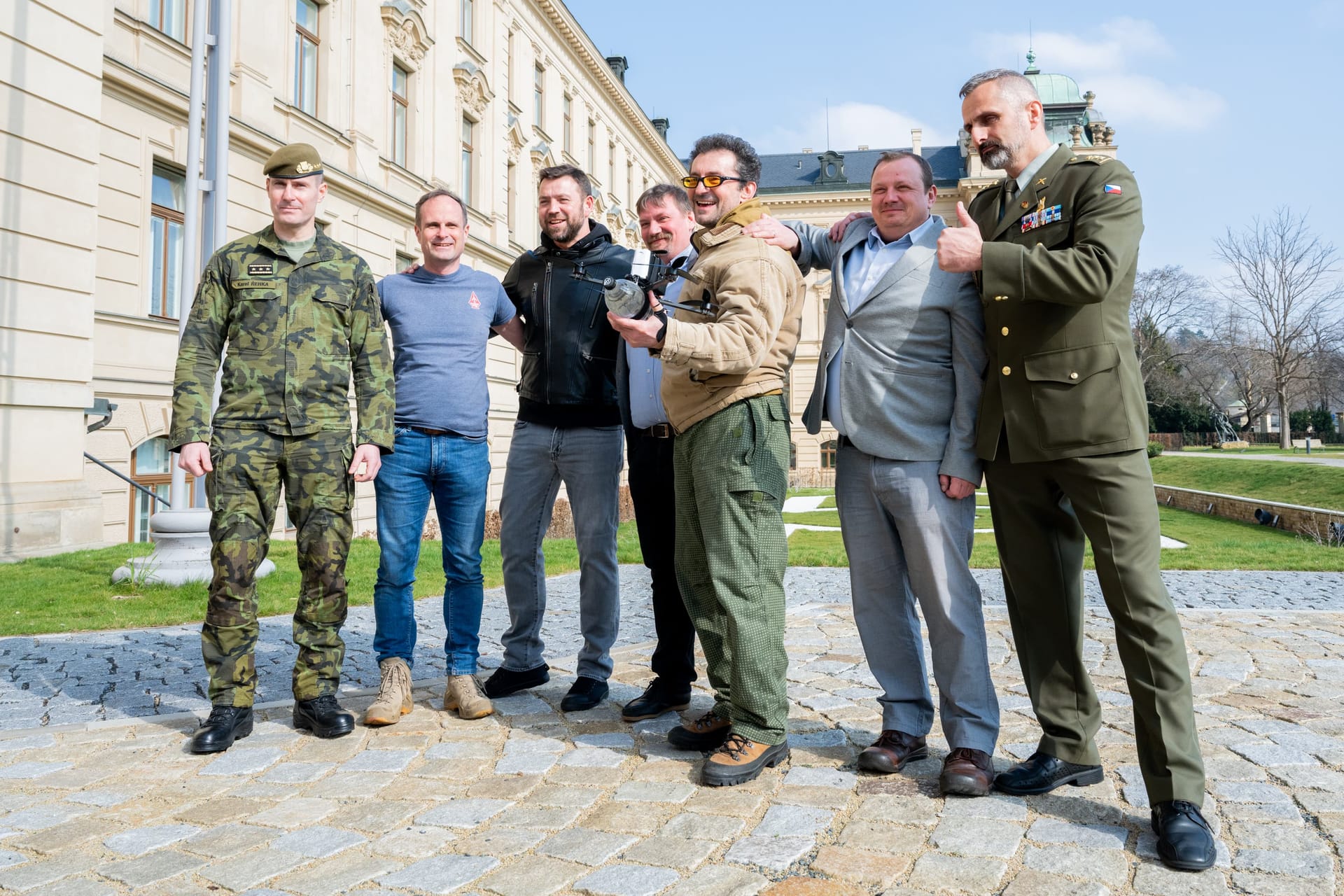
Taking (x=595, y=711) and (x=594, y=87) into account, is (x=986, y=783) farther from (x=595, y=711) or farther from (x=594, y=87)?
(x=594, y=87)

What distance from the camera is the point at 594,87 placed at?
35906mm

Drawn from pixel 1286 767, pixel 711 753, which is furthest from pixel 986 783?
pixel 1286 767

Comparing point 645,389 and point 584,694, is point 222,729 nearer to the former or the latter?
point 584,694

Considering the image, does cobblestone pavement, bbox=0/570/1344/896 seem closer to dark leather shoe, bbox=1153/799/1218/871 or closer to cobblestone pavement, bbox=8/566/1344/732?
dark leather shoe, bbox=1153/799/1218/871

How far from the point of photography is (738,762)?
11.1 ft

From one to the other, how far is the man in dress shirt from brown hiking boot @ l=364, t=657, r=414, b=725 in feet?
3.16

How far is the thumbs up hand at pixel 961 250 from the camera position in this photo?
305 centimetres

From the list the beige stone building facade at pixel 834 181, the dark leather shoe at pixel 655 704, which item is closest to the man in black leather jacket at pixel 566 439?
the dark leather shoe at pixel 655 704

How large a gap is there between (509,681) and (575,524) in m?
0.85

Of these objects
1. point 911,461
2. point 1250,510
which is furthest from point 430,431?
point 1250,510

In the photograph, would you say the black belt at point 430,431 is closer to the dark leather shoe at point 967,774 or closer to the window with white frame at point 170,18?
the dark leather shoe at point 967,774

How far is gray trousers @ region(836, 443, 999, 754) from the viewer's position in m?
3.42

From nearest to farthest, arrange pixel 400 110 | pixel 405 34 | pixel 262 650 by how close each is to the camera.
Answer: pixel 262 650, pixel 405 34, pixel 400 110

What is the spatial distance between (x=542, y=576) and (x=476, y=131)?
74.8 feet
